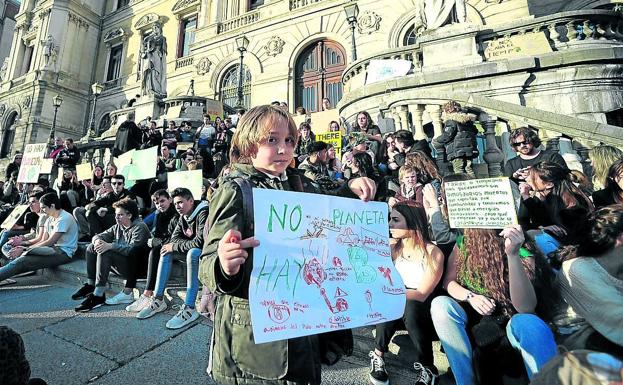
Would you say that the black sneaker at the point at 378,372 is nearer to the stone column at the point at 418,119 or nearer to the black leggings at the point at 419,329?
the black leggings at the point at 419,329

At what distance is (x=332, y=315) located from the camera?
4.27 ft

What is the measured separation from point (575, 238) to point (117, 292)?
5112 mm

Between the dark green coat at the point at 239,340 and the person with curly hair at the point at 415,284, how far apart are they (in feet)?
3.60

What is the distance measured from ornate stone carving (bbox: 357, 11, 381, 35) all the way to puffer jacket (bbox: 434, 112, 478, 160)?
12671mm

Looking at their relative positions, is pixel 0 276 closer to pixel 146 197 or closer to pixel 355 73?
pixel 146 197

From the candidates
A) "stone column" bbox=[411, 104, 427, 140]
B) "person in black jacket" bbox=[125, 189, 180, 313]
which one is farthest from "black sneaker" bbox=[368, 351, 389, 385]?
"stone column" bbox=[411, 104, 427, 140]

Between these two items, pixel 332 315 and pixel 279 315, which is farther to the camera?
pixel 332 315

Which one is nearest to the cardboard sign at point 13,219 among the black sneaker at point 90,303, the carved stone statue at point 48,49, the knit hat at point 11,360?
the black sneaker at point 90,303

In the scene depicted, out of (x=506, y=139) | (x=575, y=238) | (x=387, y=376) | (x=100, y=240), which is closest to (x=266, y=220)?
(x=387, y=376)

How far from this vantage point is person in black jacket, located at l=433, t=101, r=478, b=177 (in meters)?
4.42

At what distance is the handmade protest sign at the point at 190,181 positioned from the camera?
5.34m

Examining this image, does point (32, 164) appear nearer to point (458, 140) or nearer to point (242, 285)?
point (242, 285)

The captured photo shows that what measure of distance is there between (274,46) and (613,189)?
18275 mm

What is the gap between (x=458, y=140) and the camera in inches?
176
